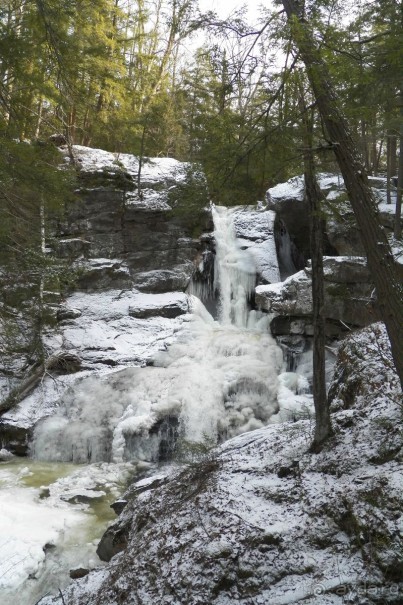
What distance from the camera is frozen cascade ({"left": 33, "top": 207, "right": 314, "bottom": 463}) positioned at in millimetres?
8680

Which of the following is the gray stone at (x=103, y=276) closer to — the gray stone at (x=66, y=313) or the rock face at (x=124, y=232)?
the rock face at (x=124, y=232)

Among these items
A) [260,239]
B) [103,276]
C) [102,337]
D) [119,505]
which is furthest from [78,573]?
[260,239]

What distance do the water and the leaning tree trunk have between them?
10.1 feet

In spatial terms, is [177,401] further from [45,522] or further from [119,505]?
[45,522]

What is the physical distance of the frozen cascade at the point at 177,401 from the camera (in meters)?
8.68

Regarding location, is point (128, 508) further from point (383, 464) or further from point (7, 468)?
point (7, 468)

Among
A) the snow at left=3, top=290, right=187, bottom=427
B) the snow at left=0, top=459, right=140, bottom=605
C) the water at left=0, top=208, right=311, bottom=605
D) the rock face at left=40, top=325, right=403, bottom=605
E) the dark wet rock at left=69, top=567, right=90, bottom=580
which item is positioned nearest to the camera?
the rock face at left=40, top=325, right=403, bottom=605

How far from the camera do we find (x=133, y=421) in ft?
28.9

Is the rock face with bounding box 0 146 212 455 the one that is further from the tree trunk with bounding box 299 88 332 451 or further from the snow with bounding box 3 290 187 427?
the tree trunk with bounding box 299 88 332 451

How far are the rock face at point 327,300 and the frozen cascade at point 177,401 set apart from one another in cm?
78

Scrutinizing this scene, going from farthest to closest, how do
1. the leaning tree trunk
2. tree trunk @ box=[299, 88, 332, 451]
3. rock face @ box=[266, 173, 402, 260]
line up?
rock face @ box=[266, 173, 402, 260]
tree trunk @ box=[299, 88, 332, 451]
the leaning tree trunk

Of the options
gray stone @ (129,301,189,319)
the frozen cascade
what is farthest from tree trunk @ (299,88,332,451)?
gray stone @ (129,301,189,319)

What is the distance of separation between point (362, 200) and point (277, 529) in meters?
2.65

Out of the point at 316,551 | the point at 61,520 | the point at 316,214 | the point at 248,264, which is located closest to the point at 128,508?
the point at 61,520
